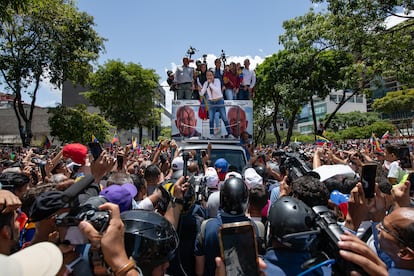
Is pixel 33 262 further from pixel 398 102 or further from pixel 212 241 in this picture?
pixel 398 102

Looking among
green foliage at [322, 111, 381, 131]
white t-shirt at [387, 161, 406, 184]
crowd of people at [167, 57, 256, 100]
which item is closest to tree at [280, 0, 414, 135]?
crowd of people at [167, 57, 256, 100]

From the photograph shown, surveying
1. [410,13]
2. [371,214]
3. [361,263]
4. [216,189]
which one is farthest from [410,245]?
[410,13]

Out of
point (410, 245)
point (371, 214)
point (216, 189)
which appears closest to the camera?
point (410, 245)

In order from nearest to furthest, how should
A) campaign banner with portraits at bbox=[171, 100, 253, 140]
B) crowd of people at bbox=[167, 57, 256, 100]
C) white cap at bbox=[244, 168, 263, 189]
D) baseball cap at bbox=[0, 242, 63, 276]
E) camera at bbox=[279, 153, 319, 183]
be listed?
baseball cap at bbox=[0, 242, 63, 276] < camera at bbox=[279, 153, 319, 183] < white cap at bbox=[244, 168, 263, 189] < campaign banner with portraits at bbox=[171, 100, 253, 140] < crowd of people at bbox=[167, 57, 256, 100]

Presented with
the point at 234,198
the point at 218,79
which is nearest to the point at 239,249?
the point at 234,198

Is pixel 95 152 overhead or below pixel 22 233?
overhead

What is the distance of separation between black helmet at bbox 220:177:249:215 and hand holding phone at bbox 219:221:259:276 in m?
1.05

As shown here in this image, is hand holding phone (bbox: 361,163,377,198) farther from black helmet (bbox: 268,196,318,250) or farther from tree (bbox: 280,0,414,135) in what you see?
tree (bbox: 280,0,414,135)

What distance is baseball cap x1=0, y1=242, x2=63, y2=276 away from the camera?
3.83ft

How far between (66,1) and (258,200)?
80.9 feet

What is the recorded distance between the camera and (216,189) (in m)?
4.63

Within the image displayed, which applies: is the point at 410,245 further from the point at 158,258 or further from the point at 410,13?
the point at 410,13

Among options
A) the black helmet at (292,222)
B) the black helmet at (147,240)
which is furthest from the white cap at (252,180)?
the black helmet at (147,240)

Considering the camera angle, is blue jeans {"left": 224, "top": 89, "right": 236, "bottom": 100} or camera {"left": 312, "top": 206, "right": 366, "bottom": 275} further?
blue jeans {"left": 224, "top": 89, "right": 236, "bottom": 100}
